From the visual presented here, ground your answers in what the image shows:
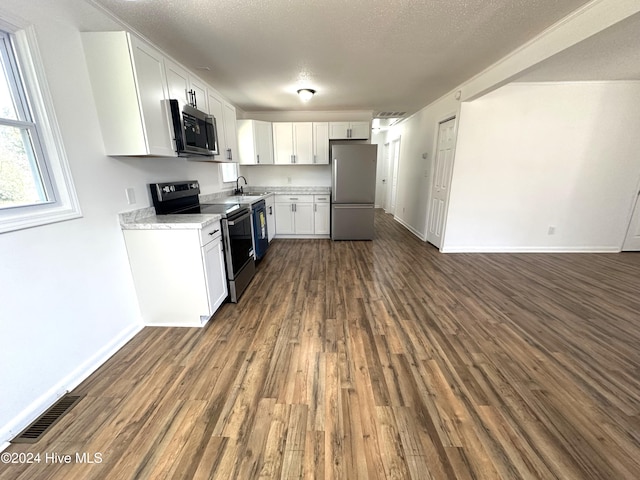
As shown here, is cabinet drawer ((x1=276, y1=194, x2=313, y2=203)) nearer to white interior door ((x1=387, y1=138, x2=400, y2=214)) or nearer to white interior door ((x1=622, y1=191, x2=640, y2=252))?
white interior door ((x1=387, y1=138, x2=400, y2=214))

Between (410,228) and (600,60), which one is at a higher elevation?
(600,60)

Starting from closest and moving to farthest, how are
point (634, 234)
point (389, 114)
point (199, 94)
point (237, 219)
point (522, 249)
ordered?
1. point (237, 219)
2. point (199, 94)
3. point (634, 234)
4. point (522, 249)
5. point (389, 114)

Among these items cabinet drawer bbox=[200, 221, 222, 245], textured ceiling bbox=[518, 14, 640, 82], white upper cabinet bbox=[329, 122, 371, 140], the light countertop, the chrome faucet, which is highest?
textured ceiling bbox=[518, 14, 640, 82]

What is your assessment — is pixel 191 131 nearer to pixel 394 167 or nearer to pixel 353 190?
pixel 353 190

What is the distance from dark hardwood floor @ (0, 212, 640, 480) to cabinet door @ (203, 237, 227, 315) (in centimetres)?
18

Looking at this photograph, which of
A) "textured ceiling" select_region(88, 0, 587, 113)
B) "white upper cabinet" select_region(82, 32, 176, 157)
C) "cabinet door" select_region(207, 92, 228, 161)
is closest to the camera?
"white upper cabinet" select_region(82, 32, 176, 157)

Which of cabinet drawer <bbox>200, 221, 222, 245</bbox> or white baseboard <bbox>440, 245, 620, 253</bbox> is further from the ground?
cabinet drawer <bbox>200, 221, 222, 245</bbox>

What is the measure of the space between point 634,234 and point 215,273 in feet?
20.3

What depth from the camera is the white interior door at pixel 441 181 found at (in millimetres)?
3981

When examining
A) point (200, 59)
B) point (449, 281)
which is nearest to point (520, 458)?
point (449, 281)

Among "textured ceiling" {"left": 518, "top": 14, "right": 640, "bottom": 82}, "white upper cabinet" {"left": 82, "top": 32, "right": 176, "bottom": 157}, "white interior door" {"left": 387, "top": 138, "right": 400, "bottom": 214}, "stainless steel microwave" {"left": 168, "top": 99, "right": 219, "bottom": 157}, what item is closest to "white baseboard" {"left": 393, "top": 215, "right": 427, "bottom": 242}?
"white interior door" {"left": 387, "top": 138, "right": 400, "bottom": 214}

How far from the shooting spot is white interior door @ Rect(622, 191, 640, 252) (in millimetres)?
3848

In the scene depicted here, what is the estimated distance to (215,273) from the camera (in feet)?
7.64

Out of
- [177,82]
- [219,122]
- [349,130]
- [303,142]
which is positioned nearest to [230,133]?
[219,122]
